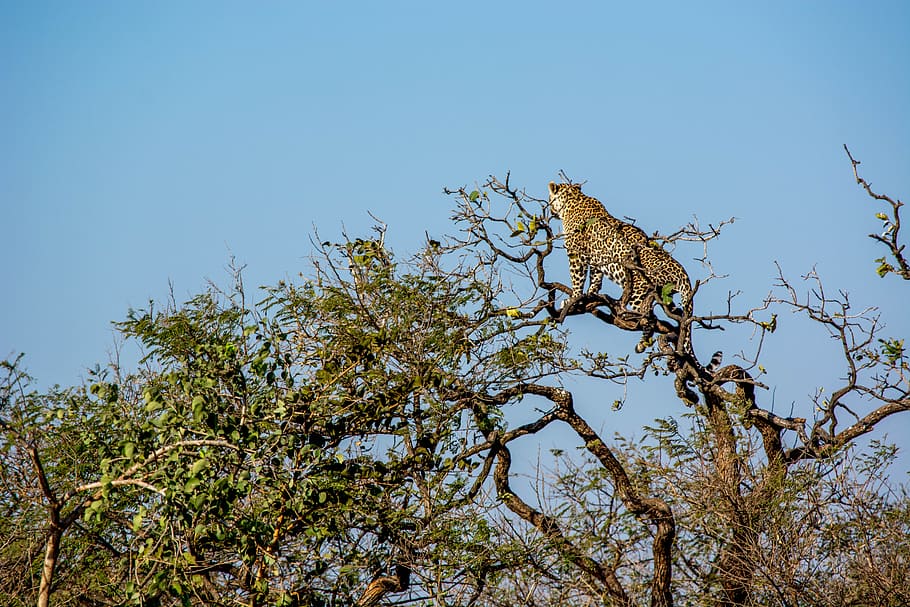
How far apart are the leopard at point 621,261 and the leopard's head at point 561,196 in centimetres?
49

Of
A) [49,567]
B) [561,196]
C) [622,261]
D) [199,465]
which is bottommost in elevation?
[49,567]

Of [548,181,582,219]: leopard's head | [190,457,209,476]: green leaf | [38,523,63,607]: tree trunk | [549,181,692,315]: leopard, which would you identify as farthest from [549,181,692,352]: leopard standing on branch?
[38,523,63,607]: tree trunk

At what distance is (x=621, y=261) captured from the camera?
425 inches

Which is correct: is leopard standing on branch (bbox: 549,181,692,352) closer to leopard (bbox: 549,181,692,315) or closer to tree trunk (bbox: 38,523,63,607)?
leopard (bbox: 549,181,692,315)

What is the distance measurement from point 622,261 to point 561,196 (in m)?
2.39

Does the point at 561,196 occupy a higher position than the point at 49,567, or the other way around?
the point at 561,196

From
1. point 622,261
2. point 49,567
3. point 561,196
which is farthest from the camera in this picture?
point 561,196

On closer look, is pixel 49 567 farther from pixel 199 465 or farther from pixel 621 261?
pixel 621 261

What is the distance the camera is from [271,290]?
Answer: 881 cm

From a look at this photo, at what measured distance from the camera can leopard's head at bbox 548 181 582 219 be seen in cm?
1277

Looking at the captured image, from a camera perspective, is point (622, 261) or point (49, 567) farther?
point (622, 261)

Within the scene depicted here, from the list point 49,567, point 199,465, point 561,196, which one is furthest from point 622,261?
point 49,567

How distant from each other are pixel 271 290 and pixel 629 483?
333 centimetres

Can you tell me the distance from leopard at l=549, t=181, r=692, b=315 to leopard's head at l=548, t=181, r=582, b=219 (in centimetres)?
49
